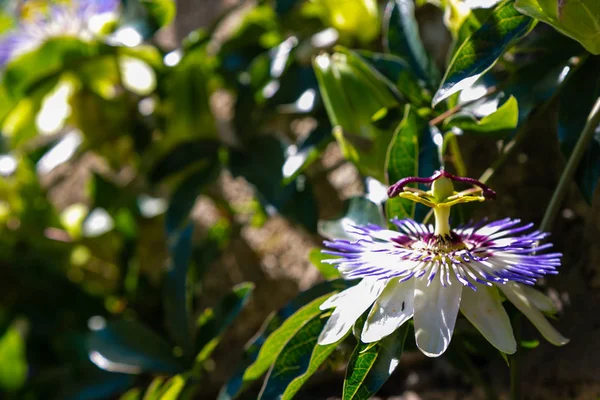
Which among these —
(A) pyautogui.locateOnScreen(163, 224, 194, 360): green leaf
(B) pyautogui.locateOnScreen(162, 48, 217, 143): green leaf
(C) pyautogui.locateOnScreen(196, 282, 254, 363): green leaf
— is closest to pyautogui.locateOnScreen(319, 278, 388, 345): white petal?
(C) pyautogui.locateOnScreen(196, 282, 254, 363): green leaf

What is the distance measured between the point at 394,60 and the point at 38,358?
91 cm

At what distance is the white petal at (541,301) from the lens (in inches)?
22.0

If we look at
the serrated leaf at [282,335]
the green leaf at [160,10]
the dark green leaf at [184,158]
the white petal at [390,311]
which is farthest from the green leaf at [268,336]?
the green leaf at [160,10]

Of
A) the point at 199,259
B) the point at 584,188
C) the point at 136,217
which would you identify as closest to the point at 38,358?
the point at 136,217

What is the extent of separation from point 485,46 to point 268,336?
37cm

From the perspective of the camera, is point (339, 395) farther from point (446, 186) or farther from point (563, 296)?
point (446, 186)

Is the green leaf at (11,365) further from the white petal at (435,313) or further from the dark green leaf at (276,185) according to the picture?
the white petal at (435,313)

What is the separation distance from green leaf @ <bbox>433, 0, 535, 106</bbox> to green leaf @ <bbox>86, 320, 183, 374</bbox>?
497 millimetres

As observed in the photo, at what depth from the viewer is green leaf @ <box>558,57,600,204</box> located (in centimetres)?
62

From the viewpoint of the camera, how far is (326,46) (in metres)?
1.07

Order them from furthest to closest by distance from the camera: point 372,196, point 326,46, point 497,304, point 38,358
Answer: point 38,358, point 326,46, point 372,196, point 497,304

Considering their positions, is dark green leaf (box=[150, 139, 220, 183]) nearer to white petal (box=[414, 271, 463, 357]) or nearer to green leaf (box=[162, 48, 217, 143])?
green leaf (box=[162, 48, 217, 143])

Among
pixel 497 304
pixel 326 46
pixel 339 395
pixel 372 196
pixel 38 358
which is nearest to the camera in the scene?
pixel 497 304

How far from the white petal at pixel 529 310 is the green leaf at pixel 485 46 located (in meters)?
0.17
